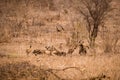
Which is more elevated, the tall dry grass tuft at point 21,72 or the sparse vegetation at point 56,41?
the sparse vegetation at point 56,41

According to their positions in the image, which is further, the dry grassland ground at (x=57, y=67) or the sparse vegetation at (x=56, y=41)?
the sparse vegetation at (x=56, y=41)

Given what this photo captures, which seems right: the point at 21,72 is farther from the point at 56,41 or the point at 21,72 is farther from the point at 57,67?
the point at 56,41

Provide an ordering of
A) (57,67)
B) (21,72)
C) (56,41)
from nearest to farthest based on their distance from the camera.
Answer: (21,72) < (57,67) < (56,41)

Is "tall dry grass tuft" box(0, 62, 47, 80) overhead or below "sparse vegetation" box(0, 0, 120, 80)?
below

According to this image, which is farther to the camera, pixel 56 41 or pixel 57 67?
pixel 56 41

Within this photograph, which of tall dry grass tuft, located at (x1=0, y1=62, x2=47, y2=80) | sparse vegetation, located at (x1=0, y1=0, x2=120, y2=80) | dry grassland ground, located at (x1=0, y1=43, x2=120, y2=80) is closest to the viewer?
tall dry grass tuft, located at (x1=0, y1=62, x2=47, y2=80)

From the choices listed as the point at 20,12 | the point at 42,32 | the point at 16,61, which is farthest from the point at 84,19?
the point at 16,61

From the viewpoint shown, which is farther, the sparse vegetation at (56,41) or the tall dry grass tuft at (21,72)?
the sparse vegetation at (56,41)

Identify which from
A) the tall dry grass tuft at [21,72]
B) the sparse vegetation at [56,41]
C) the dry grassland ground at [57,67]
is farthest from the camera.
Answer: the sparse vegetation at [56,41]

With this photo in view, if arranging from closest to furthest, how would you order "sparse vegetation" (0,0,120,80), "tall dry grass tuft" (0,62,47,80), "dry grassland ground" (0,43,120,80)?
"tall dry grass tuft" (0,62,47,80)
"dry grassland ground" (0,43,120,80)
"sparse vegetation" (0,0,120,80)

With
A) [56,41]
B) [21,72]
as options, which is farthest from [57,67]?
[56,41]

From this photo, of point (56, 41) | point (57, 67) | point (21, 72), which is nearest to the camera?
point (21, 72)

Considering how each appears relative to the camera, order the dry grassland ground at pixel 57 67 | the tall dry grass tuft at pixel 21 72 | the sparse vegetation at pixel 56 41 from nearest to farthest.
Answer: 1. the tall dry grass tuft at pixel 21 72
2. the dry grassland ground at pixel 57 67
3. the sparse vegetation at pixel 56 41

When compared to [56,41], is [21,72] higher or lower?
lower
